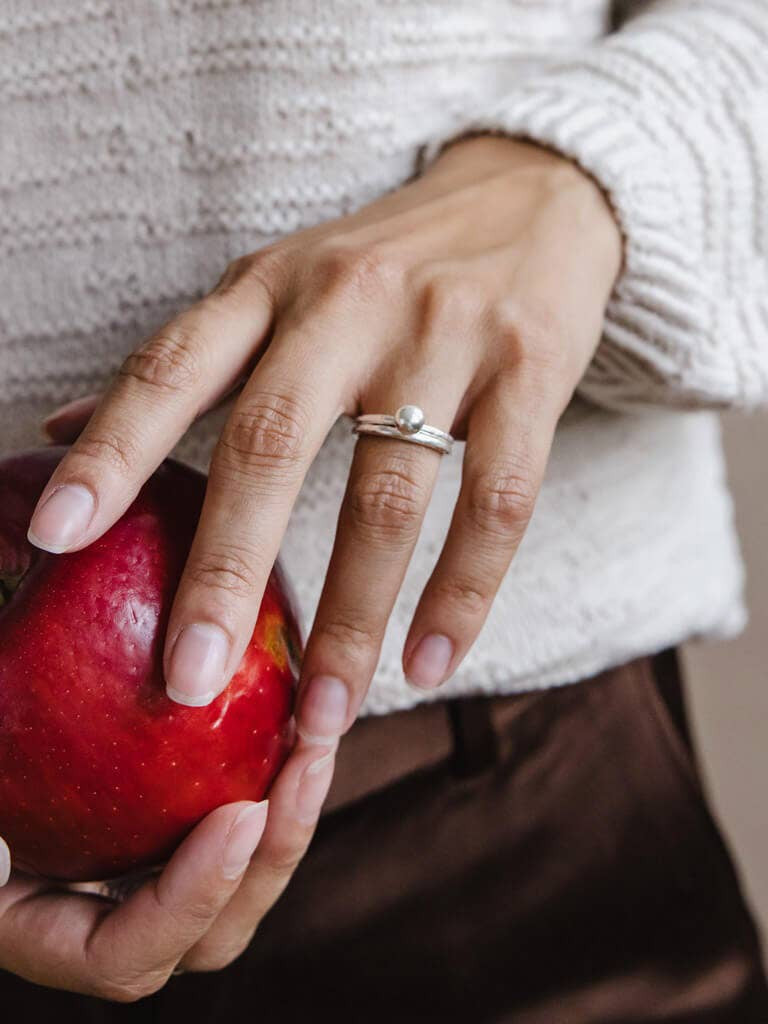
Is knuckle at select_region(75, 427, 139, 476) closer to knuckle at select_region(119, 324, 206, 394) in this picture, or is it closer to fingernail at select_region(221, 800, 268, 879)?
knuckle at select_region(119, 324, 206, 394)

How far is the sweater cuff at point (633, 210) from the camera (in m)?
0.51

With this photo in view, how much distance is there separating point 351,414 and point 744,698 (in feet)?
3.30

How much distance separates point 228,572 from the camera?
374 millimetres

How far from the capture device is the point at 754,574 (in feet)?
4.00

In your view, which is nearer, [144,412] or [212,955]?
[144,412]

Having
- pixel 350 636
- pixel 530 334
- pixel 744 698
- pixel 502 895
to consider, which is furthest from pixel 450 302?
pixel 744 698

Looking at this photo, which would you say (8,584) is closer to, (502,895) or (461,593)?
(461,593)

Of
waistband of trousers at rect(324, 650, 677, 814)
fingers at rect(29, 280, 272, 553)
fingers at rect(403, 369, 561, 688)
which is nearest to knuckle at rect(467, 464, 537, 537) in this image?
fingers at rect(403, 369, 561, 688)

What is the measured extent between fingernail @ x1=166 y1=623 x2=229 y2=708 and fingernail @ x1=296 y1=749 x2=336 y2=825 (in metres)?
0.09

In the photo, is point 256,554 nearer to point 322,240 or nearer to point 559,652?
point 322,240

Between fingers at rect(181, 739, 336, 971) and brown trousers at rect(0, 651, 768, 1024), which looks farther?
brown trousers at rect(0, 651, 768, 1024)

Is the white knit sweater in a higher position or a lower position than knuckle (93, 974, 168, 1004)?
higher

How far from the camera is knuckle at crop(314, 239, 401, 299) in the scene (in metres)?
0.41

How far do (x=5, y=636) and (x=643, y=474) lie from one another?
457 millimetres
